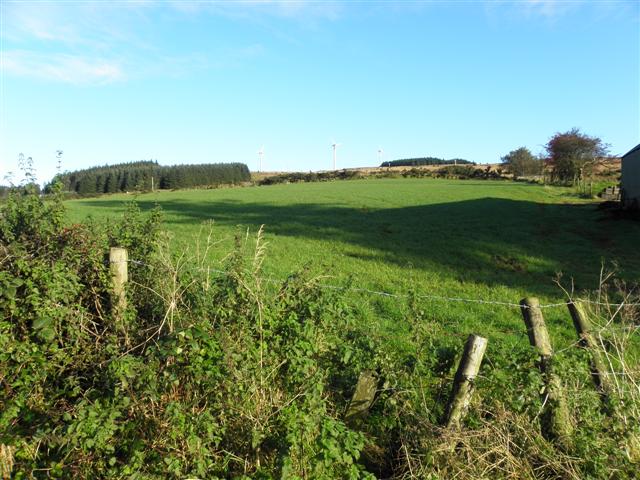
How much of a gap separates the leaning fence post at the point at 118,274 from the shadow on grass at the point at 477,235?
31.9 feet

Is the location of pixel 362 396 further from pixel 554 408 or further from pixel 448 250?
pixel 448 250

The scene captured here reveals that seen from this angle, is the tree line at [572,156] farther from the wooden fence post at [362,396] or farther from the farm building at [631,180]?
the wooden fence post at [362,396]

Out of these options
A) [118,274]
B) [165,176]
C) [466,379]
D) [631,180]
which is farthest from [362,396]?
[165,176]

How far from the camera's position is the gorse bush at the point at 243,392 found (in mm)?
3928

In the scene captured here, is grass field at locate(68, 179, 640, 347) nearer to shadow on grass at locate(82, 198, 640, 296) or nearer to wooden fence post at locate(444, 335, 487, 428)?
shadow on grass at locate(82, 198, 640, 296)

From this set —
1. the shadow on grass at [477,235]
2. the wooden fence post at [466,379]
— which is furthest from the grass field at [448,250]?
the wooden fence post at [466,379]

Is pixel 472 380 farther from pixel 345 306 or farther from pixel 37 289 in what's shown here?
pixel 37 289

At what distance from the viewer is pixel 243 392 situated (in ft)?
14.0

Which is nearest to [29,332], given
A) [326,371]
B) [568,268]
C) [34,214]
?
[34,214]

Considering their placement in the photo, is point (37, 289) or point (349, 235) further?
point (349, 235)

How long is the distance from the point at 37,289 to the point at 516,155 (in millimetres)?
85886

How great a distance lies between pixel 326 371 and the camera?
466 centimetres

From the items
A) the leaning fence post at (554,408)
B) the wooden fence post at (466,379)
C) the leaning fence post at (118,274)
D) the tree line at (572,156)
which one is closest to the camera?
the leaning fence post at (554,408)

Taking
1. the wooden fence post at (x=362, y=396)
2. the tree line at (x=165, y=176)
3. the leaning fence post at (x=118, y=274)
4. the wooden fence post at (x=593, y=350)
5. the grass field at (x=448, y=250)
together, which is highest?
the tree line at (x=165, y=176)
